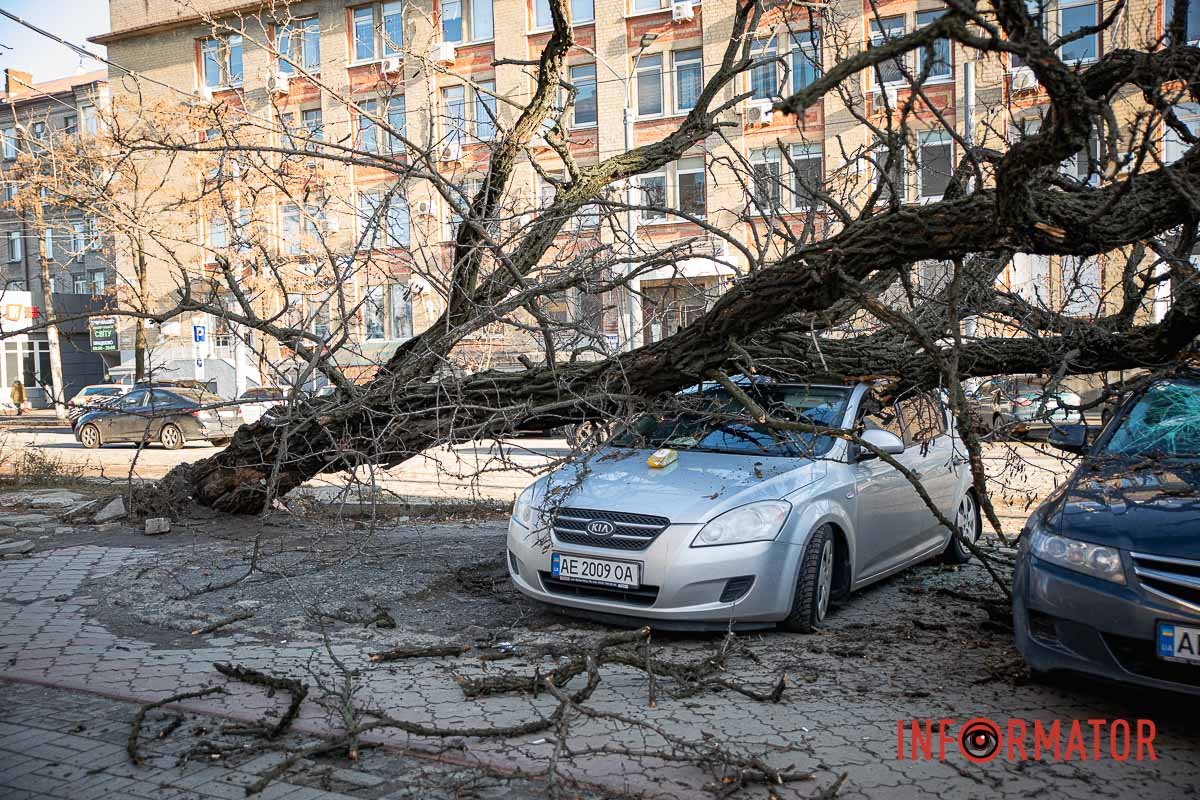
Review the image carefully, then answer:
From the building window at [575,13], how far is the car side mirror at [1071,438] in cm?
2933

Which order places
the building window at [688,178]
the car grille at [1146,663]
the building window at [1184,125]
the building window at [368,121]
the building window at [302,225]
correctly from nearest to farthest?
the car grille at [1146,663] < the building window at [1184,125] < the building window at [368,121] < the building window at [302,225] < the building window at [688,178]

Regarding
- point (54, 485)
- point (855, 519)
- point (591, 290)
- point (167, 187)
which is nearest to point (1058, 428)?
point (855, 519)

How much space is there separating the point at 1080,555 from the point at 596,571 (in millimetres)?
2450

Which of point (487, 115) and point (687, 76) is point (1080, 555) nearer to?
point (487, 115)

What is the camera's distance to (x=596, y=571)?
5.31 meters

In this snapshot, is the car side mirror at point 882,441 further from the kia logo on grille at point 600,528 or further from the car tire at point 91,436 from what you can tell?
the car tire at point 91,436

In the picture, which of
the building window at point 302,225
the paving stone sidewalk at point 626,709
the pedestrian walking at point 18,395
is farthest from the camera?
the pedestrian walking at point 18,395

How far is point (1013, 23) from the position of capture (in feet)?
11.6

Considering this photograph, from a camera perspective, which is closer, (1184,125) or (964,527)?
(1184,125)

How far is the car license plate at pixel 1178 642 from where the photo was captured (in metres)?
3.62

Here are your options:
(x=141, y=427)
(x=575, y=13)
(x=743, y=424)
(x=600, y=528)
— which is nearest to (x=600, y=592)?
(x=600, y=528)

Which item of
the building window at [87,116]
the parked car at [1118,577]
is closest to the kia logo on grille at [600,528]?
the parked car at [1118,577]

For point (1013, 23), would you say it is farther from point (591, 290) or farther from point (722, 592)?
point (591, 290)

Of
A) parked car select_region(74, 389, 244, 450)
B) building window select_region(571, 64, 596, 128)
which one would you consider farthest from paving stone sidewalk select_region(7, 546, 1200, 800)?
building window select_region(571, 64, 596, 128)
